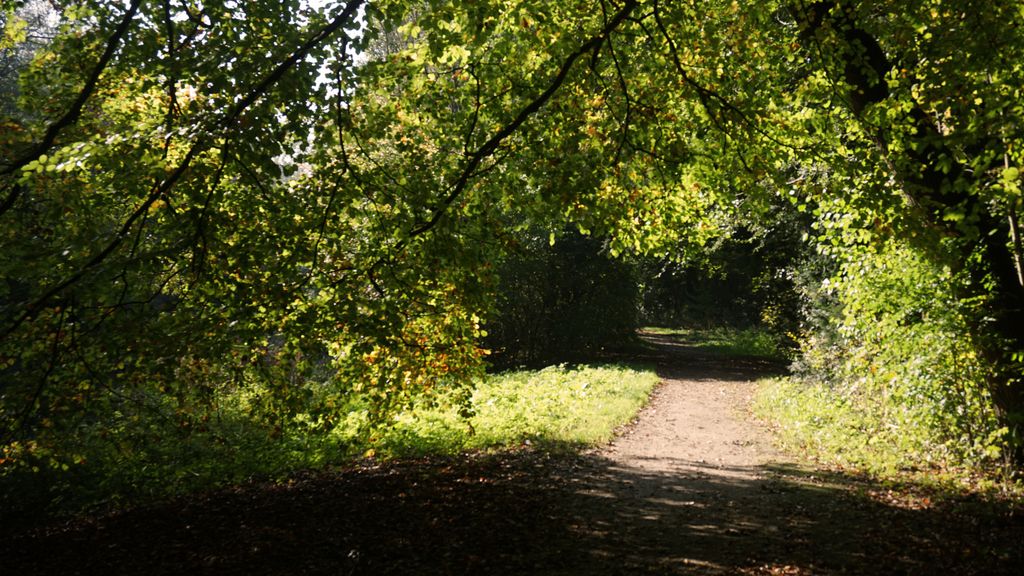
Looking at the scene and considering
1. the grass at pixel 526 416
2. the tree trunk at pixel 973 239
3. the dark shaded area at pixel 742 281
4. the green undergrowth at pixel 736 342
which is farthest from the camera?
the green undergrowth at pixel 736 342

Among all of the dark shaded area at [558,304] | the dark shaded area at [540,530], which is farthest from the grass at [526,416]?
the dark shaded area at [558,304]

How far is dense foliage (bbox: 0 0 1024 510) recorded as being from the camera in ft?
18.0

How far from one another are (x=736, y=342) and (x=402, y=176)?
2837 centimetres

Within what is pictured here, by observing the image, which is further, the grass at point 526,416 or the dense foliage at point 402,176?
the grass at point 526,416

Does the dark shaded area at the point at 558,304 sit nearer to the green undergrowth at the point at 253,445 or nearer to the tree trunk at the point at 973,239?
the green undergrowth at the point at 253,445

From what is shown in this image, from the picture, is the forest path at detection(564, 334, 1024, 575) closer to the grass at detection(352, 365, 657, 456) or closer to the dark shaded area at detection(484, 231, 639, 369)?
the grass at detection(352, 365, 657, 456)

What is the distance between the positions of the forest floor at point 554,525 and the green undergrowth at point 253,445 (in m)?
0.72

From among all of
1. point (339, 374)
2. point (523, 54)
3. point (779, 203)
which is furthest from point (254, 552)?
point (779, 203)

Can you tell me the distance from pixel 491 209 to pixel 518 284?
1758cm

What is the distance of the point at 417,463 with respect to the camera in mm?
10289

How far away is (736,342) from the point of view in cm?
3198

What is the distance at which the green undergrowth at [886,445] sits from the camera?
7969 mm

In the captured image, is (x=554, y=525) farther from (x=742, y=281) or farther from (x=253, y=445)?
(x=742, y=281)

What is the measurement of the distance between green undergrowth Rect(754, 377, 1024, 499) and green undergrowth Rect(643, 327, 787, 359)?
895 centimetres
